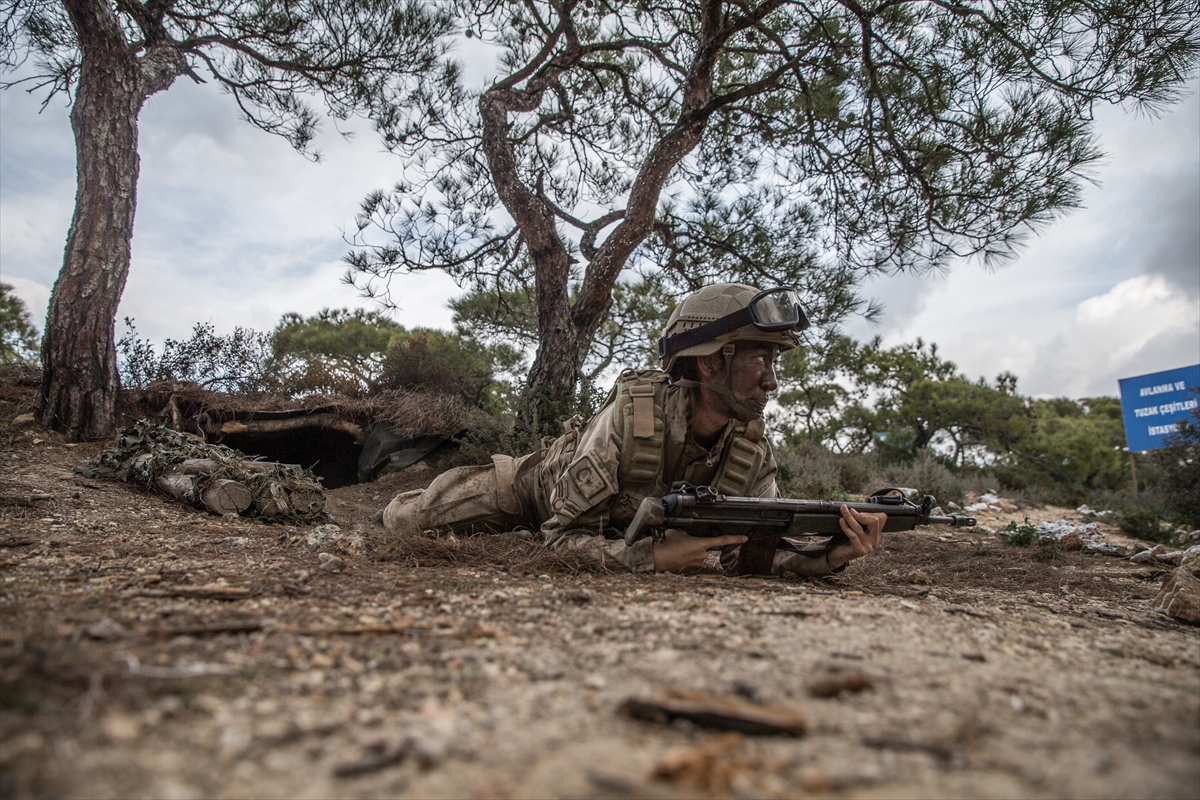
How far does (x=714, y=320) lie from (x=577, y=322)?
137 inches

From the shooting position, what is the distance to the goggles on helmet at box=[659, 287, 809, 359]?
3020mm

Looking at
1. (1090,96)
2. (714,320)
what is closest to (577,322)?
(714,320)

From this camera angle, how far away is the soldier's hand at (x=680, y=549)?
2.72m

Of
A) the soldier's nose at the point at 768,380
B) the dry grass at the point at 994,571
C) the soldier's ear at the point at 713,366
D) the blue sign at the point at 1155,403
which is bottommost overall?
the dry grass at the point at 994,571

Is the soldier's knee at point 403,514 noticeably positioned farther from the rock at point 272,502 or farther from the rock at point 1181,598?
the rock at point 1181,598

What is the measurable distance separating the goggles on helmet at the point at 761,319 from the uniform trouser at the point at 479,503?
118 centimetres

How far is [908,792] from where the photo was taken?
843mm

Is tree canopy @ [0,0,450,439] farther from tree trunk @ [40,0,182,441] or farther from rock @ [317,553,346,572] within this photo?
rock @ [317,553,346,572]

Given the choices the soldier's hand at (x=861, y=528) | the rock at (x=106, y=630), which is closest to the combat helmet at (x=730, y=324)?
the soldier's hand at (x=861, y=528)

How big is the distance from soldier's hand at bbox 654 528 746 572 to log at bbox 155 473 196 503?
10.00ft

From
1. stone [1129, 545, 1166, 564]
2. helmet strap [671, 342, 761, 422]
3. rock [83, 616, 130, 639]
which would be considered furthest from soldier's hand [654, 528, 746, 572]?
stone [1129, 545, 1166, 564]

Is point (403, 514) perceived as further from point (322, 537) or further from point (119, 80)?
point (119, 80)

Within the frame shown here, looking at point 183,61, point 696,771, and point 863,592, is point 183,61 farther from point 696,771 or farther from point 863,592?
point 696,771

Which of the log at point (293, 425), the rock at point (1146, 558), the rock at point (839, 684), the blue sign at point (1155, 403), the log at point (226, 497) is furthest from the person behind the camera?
the blue sign at point (1155, 403)
